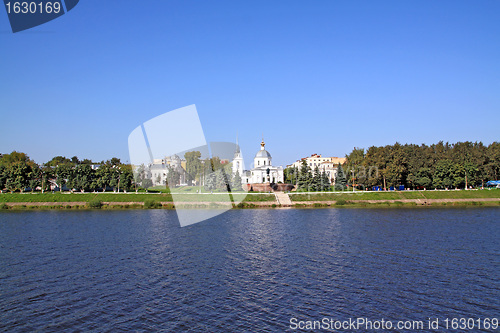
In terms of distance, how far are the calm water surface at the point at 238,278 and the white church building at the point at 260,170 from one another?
75034mm

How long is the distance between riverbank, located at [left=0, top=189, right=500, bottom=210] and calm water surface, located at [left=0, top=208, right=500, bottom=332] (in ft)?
88.0

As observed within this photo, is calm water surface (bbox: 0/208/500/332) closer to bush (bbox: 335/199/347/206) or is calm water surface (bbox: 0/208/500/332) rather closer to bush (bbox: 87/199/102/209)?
bush (bbox: 335/199/347/206)

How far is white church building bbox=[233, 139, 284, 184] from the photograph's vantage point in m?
108

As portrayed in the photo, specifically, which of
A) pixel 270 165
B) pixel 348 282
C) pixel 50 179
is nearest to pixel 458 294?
pixel 348 282

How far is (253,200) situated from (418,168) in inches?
1312

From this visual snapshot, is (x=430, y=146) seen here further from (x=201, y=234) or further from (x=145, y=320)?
(x=145, y=320)

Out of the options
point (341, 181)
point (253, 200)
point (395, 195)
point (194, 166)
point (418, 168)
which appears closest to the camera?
point (253, 200)

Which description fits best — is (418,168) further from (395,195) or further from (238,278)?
(238,278)

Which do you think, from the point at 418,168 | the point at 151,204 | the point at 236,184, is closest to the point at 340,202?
the point at 418,168

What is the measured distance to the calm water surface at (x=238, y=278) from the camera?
14.2 m

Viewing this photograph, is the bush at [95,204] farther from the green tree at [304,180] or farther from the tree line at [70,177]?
the green tree at [304,180]

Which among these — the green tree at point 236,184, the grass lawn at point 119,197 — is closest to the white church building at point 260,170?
the green tree at point 236,184

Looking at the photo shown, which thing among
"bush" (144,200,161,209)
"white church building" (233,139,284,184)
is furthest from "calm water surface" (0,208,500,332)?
"white church building" (233,139,284,184)

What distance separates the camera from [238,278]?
62.0 feet
